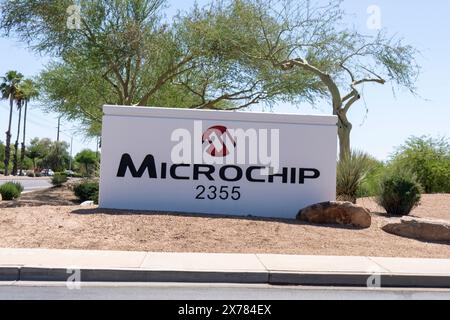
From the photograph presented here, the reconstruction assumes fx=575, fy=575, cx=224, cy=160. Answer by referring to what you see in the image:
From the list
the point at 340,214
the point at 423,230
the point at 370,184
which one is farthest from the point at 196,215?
the point at 370,184

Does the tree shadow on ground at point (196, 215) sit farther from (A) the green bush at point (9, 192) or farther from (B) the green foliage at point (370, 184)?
(A) the green bush at point (9, 192)

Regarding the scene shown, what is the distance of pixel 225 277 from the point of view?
26.1 feet

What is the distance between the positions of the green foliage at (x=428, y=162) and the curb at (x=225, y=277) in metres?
18.1

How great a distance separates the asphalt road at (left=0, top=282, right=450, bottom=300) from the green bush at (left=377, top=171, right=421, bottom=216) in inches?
283

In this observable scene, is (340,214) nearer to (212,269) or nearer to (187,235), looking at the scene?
(187,235)

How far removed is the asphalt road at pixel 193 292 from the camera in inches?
275

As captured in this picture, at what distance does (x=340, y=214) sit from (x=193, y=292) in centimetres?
574

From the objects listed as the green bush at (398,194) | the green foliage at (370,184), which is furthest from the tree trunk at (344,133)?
the green bush at (398,194)

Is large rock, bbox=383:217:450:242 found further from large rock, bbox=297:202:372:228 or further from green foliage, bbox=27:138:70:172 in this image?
green foliage, bbox=27:138:70:172

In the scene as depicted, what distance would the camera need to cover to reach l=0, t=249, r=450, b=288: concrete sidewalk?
25.7 ft

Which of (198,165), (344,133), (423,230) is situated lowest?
(423,230)

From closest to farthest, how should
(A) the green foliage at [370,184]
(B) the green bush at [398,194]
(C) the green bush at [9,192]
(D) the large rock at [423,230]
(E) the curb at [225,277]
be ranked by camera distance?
(E) the curb at [225,277]
(D) the large rock at [423,230]
(B) the green bush at [398,194]
(A) the green foliage at [370,184]
(C) the green bush at [9,192]

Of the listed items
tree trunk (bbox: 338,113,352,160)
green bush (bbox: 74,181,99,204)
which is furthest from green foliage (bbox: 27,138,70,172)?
tree trunk (bbox: 338,113,352,160)

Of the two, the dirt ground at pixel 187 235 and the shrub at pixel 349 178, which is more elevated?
the shrub at pixel 349 178
